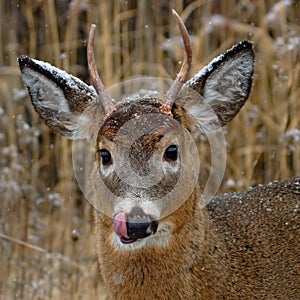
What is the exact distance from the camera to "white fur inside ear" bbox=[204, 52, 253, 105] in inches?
154

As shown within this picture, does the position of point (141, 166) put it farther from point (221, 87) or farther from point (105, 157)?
point (221, 87)

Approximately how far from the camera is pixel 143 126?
353 cm

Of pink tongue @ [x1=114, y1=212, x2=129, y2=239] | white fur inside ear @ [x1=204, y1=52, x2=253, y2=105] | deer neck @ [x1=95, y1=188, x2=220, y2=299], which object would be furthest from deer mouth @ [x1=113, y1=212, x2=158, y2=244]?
white fur inside ear @ [x1=204, y1=52, x2=253, y2=105]

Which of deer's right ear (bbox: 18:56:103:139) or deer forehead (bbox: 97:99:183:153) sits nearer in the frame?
deer forehead (bbox: 97:99:183:153)

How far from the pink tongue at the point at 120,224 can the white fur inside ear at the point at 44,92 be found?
99cm

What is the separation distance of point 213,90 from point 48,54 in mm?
3245

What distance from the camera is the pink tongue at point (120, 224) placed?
320 centimetres

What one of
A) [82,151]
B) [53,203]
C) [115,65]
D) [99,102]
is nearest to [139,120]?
[99,102]

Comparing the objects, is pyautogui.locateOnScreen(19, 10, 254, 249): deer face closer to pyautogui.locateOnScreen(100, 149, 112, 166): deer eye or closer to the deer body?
pyautogui.locateOnScreen(100, 149, 112, 166): deer eye

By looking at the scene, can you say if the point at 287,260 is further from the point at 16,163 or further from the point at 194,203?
the point at 16,163

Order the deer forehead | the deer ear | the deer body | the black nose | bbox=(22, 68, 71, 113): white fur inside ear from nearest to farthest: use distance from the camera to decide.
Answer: the black nose
the deer forehead
the deer body
the deer ear
bbox=(22, 68, 71, 113): white fur inside ear

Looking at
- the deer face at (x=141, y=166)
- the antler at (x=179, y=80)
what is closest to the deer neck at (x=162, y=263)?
the deer face at (x=141, y=166)

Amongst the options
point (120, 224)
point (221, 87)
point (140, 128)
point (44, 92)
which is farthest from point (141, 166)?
point (44, 92)

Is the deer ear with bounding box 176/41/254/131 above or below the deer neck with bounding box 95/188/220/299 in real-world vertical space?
above
